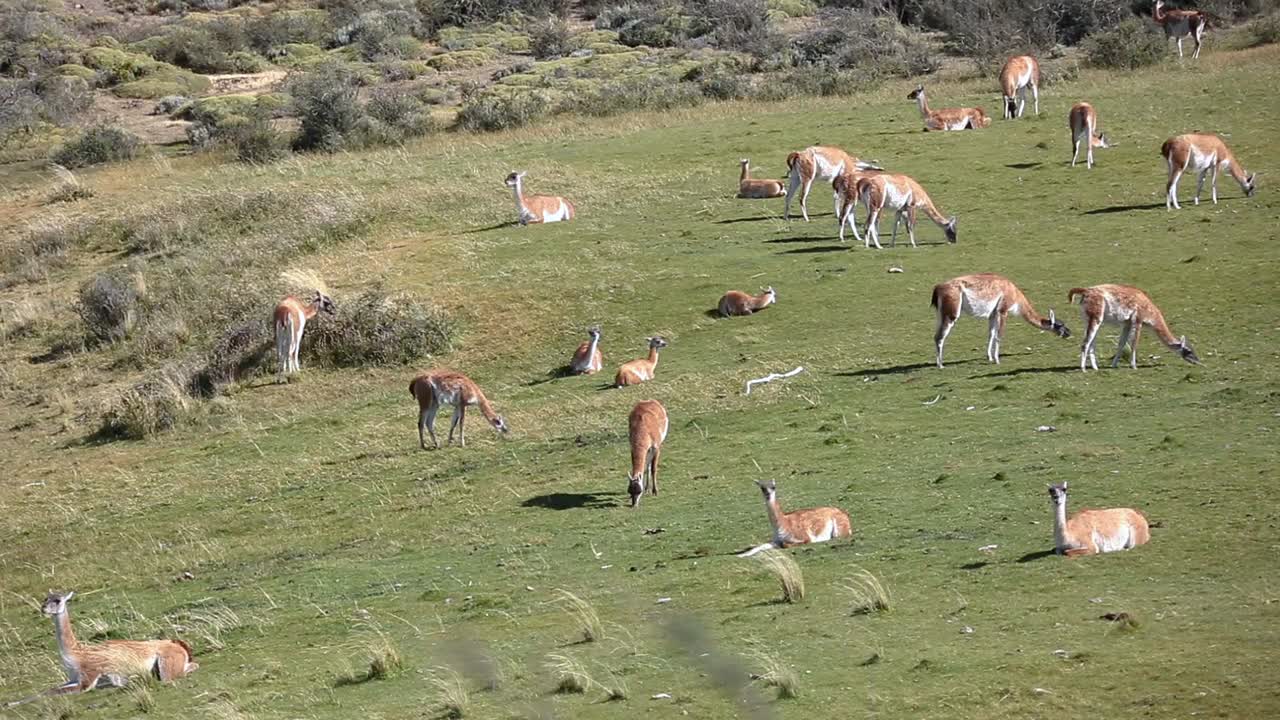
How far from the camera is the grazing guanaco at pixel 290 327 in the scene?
27.6 meters

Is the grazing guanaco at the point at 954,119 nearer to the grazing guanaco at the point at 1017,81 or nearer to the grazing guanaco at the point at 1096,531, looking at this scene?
the grazing guanaco at the point at 1017,81

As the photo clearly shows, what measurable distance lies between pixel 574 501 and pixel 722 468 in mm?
1935

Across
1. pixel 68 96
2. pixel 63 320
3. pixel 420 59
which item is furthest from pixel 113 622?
pixel 420 59

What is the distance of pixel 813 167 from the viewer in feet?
104

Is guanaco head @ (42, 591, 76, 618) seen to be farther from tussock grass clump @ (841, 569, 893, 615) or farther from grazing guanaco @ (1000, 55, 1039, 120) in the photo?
grazing guanaco @ (1000, 55, 1039, 120)

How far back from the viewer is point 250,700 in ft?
46.0

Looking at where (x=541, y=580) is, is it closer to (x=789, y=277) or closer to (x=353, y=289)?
(x=789, y=277)

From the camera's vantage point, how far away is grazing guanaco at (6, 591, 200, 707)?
14.8m

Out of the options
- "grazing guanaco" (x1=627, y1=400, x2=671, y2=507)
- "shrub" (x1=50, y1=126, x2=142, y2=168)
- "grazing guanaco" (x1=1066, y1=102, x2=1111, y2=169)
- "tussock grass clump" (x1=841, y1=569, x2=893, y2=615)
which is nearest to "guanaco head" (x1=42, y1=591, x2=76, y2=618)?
"grazing guanaco" (x1=627, y1=400, x2=671, y2=507)

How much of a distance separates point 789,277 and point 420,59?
40.7 m

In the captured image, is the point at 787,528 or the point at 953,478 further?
the point at 953,478

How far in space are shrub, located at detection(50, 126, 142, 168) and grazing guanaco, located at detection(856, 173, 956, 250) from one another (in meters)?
25.8

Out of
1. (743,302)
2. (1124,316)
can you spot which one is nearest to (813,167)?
(743,302)

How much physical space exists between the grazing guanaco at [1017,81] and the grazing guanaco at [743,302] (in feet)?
43.4
